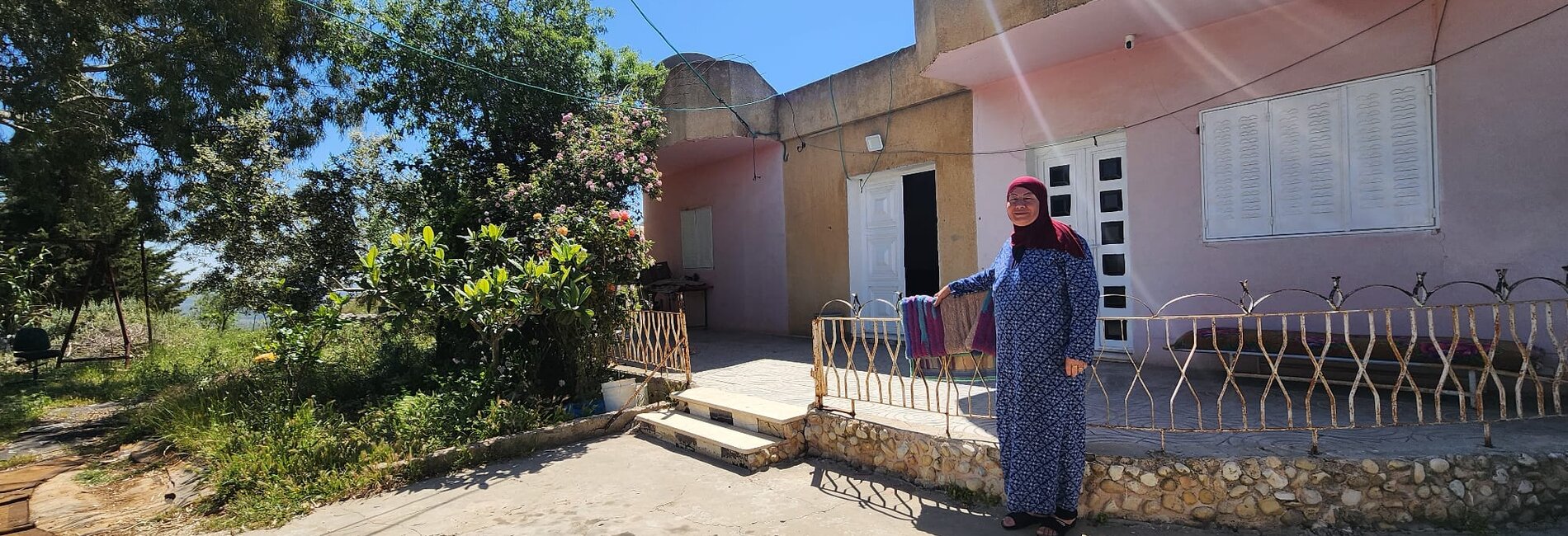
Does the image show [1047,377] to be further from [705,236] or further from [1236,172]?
[705,236]

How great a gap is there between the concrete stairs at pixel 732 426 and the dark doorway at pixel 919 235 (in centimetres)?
311

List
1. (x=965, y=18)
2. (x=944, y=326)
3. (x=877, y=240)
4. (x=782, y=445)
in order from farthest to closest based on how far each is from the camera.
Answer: (x=877, y=240) < (x=965, y=18) < (x=782, y=445) < (x=944, y=326)

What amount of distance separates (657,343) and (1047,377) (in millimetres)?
3965

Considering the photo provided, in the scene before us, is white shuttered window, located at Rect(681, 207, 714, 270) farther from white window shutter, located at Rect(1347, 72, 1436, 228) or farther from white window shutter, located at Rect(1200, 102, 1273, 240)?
white window shutter, located at Rect(1347, 72, 1436, 228)

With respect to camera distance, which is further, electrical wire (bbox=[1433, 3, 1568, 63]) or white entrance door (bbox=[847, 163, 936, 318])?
white entrance door (bbox=[847, 163, 936, 318])

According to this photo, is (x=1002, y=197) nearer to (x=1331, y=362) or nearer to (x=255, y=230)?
(x=1331, y=362)

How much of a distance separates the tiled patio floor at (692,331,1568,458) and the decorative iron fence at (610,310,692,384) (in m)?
0.36

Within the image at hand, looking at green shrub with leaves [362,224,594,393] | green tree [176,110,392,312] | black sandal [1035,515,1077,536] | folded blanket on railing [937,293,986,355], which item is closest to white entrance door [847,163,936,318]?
green shrub with leaves [362,224,594,393]

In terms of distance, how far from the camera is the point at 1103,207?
249 inches

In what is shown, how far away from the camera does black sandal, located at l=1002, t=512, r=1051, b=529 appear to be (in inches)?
129

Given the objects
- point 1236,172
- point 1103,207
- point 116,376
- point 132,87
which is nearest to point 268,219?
point 132,87

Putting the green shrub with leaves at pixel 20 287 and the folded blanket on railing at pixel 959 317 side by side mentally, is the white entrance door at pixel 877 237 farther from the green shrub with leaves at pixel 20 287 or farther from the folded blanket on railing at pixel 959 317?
the green shrub with leaves at pixel 20 287

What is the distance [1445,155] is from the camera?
4551 millimetres

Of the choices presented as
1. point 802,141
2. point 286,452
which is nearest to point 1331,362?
point 802,141
